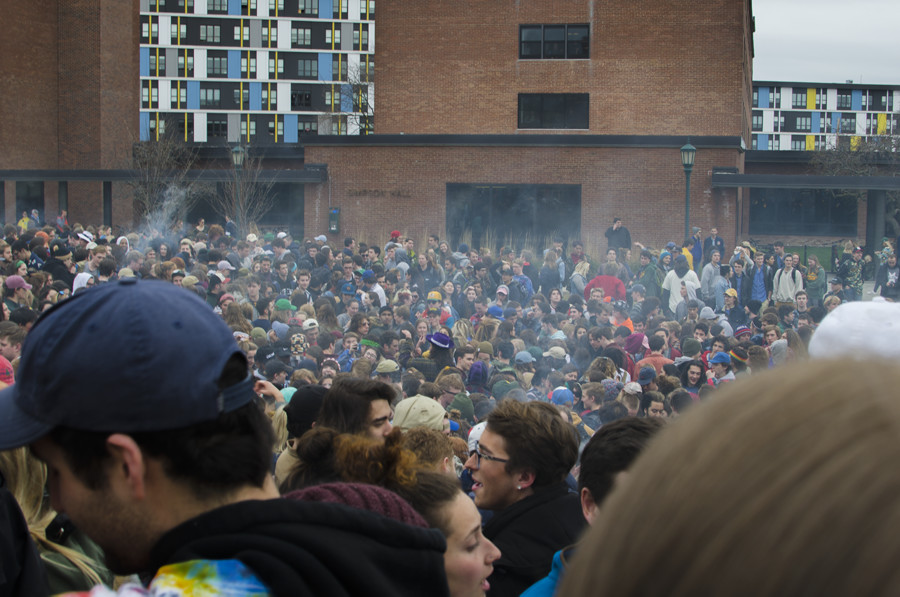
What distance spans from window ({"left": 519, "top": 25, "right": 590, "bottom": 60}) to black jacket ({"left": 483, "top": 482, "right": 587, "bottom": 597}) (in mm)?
31469

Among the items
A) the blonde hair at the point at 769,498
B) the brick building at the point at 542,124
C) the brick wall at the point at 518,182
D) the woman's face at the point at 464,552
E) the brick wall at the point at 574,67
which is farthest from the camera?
the brick wall at the point at 574,67

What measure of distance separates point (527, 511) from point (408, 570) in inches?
86.1

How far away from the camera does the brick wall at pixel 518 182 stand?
3072 centimetres

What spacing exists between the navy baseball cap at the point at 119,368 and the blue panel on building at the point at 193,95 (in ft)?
352

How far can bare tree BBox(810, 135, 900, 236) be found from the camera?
166ft

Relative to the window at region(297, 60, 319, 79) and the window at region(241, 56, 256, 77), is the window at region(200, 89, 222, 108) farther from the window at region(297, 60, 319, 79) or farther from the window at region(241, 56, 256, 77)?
the window at region(297, 60, 319, 79)

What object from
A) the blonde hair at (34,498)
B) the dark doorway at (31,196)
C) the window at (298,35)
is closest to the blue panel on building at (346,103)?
the window at (298,35)

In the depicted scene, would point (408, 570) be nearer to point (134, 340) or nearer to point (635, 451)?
point (134, 340)

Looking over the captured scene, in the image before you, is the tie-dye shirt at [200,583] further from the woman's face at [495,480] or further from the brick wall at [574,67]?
the brick wall at [574,67]

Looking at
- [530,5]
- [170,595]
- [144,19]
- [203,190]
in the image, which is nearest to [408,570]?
[170,595]

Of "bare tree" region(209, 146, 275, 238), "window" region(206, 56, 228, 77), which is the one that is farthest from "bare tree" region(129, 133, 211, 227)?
"window" region(206, 56, 228, 77)

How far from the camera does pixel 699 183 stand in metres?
30.5

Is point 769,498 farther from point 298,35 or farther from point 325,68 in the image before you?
point 298,35

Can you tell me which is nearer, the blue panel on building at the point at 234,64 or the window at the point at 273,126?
the blue panel on building at the point at 234,64
